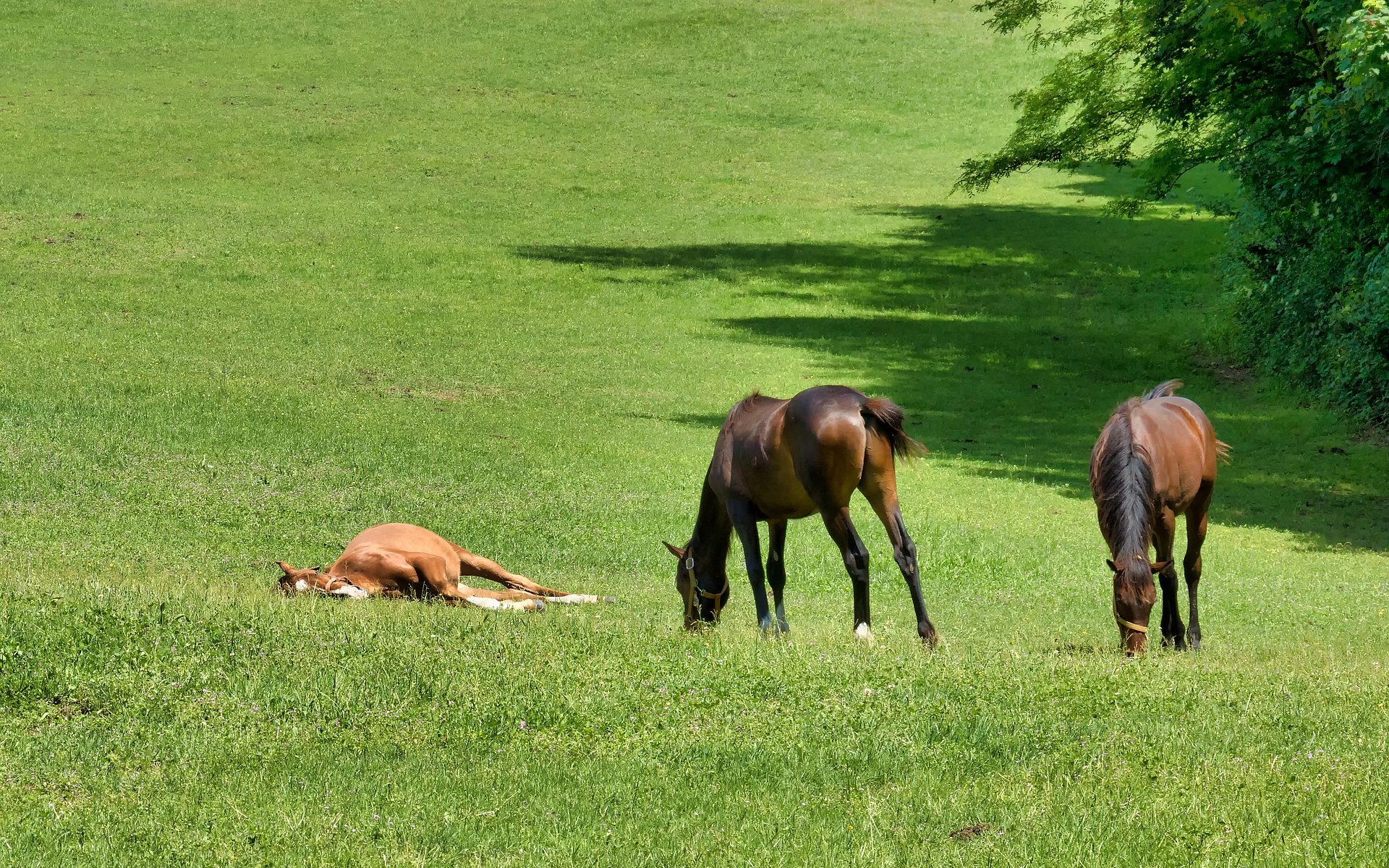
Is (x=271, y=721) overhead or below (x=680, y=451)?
overhead

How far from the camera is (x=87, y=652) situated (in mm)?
8602

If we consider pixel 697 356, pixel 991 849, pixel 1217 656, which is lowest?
pixel 697 356

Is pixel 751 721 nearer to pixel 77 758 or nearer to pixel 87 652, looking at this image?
pixel 77 758

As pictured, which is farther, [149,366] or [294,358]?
[294,358]

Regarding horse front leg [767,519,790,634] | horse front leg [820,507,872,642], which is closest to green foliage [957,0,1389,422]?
horse front leg [767,519,790,634]

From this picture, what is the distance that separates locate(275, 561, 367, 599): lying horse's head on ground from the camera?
39.9 feet

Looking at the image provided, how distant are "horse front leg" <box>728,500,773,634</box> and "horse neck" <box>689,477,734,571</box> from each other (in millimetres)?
445

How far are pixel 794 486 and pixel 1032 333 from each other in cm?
2603

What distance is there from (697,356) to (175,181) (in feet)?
65.4

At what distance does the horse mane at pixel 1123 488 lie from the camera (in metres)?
10.6

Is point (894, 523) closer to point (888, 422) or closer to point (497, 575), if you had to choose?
point (888, 422)

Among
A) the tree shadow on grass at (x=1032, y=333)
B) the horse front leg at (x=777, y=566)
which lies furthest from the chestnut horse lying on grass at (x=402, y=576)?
the tree shadow on grass at (x=1032, y=333)

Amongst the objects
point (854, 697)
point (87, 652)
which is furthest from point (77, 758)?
point (854, 697)

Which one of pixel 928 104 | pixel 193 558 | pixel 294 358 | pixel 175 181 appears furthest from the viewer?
pixel 928 104
